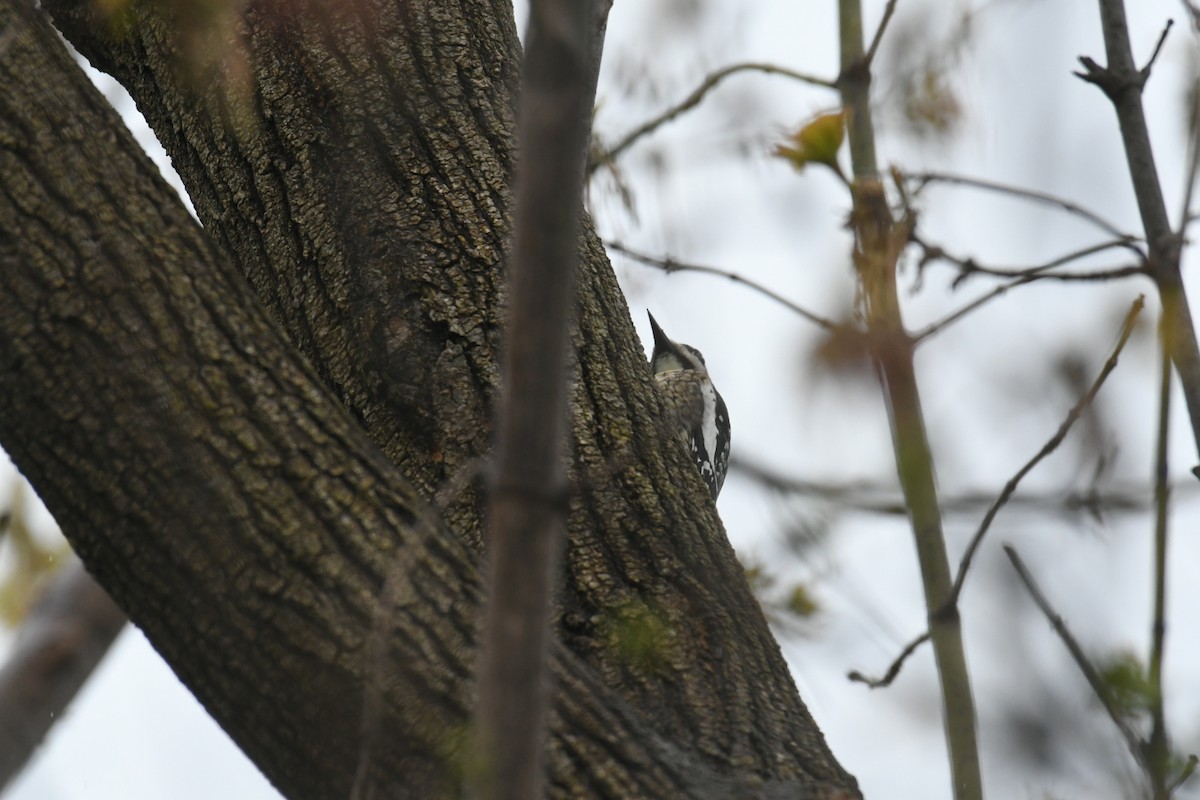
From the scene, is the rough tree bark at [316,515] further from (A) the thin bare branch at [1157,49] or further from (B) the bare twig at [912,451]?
(A) the thin bare branch at [1157,49]

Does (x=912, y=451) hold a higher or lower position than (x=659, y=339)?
lower

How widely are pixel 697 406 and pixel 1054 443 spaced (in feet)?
11.3

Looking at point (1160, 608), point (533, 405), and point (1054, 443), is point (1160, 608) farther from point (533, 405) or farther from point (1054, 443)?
point (533, 405)

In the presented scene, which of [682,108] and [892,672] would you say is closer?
[892,672]

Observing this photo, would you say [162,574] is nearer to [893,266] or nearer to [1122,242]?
[893,266]

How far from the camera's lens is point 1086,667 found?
142 cm

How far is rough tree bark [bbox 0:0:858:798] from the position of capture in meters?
1.52

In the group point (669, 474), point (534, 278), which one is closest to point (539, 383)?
point (534, 278)

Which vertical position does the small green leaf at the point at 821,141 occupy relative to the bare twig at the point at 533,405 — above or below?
above

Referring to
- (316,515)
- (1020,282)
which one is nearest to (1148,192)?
(1020,282)

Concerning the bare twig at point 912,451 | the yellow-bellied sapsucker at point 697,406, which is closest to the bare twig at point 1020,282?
the bare twig at point 912,451

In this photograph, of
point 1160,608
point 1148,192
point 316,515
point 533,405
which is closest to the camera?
point 533,405

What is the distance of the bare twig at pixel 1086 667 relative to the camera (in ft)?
4.47

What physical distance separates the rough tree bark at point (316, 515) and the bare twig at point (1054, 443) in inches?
14.4
